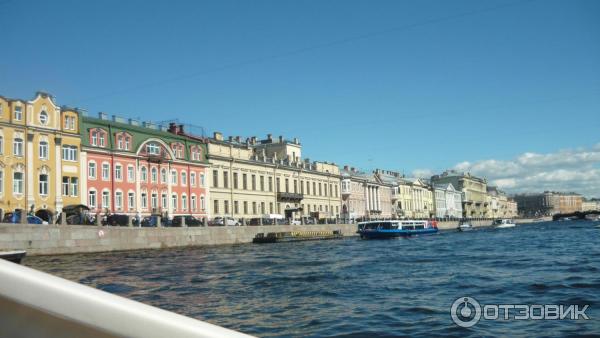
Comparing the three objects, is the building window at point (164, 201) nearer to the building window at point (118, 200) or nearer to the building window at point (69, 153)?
the building window at point (118, 200)

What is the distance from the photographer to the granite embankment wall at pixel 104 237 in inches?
1165

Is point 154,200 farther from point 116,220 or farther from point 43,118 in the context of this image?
point 43,118

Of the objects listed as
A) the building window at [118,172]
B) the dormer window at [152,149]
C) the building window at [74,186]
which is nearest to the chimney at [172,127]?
the dormer window at [152,149]

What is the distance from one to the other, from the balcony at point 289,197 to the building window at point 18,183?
3336 centimetres

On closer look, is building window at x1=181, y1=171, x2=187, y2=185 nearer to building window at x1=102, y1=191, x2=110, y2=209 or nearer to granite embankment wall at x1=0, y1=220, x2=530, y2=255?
granite embankment wall at x1=0, y1=220, x2=530, y2=255

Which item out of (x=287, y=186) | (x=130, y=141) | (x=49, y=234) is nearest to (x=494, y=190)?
(x=287, y=186)

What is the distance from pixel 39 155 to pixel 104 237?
9.41 m

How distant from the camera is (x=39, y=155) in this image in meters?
39.8

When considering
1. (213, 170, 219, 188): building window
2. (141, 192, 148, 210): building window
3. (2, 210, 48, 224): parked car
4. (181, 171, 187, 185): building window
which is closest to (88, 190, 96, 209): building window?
(141, 192, 148, 210): building window

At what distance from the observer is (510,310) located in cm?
1075

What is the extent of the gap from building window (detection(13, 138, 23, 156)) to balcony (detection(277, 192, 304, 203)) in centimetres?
3333

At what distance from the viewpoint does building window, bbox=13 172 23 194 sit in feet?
125

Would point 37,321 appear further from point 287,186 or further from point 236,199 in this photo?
point 287,186

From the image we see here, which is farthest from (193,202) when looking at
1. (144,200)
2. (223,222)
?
(144,200)
